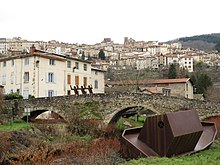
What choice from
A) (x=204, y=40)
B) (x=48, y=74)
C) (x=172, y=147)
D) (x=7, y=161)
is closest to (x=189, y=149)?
(x=172, y=147)

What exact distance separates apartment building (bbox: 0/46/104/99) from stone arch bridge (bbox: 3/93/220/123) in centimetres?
462

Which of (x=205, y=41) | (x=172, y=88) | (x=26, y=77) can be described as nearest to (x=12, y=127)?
(x=26, y=77)

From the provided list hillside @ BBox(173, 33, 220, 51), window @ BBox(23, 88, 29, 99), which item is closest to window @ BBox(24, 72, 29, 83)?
window @ BBox(23, 88, 29, 99)

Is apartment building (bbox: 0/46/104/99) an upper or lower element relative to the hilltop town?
lower

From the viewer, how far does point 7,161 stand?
19.5 metres

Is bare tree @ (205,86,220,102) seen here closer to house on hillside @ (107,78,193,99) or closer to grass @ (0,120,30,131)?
house on hillside @ (107,78,193,99)

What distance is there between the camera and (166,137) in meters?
17.7

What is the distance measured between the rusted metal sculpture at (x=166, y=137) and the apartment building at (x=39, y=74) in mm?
18972

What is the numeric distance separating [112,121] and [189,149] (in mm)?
13848

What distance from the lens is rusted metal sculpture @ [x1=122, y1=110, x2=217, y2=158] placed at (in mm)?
17703

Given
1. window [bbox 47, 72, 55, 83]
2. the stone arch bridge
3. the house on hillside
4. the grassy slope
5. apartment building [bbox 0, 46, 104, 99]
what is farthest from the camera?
the house on hillside

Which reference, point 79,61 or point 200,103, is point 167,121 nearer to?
point 200,103

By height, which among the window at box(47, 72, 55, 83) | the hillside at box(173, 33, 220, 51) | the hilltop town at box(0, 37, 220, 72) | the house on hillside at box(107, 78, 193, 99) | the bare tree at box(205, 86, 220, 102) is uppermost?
the hillside at box(173, 33, 220, 51)

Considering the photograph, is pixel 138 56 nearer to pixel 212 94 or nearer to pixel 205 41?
A: pixel 205 41
